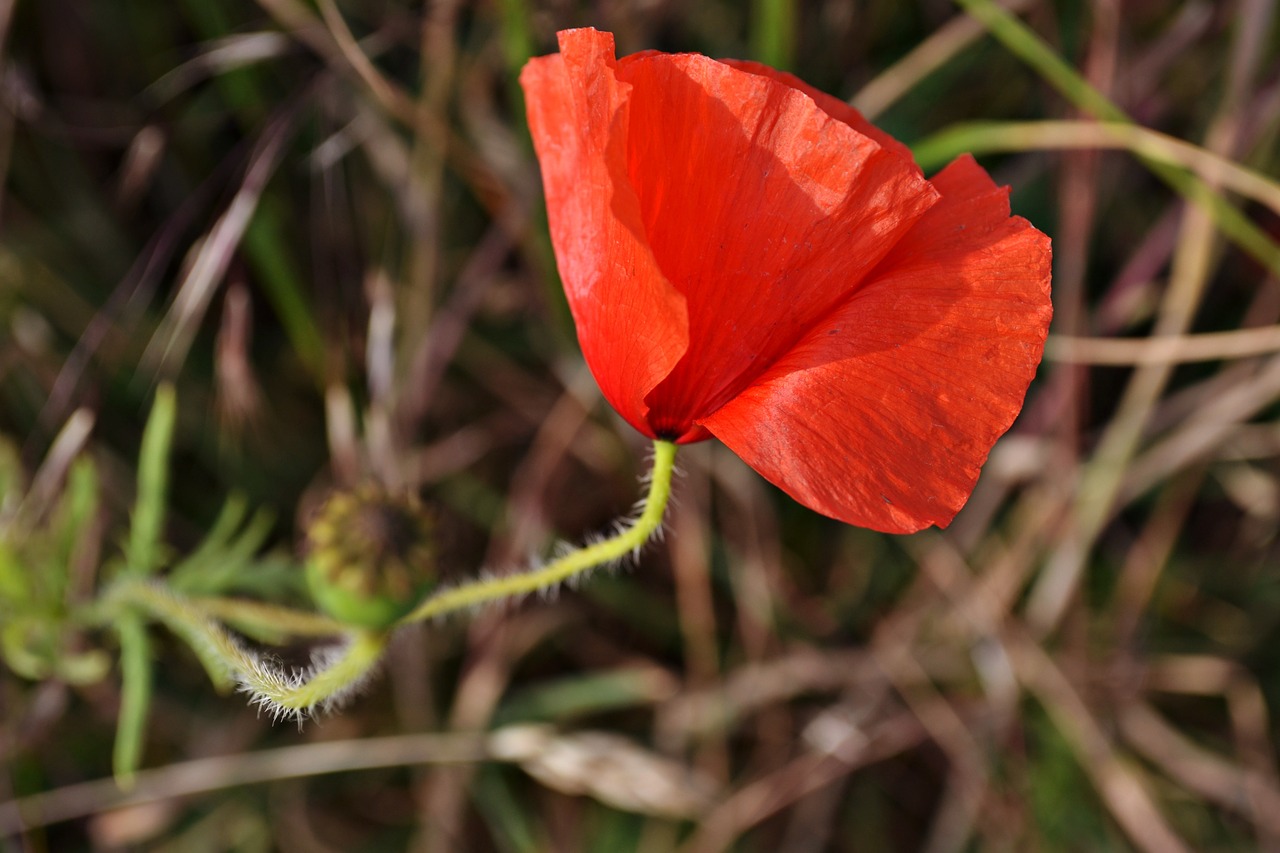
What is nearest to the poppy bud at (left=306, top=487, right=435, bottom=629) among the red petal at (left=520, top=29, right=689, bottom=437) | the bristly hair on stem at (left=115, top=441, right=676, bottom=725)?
the bristly hair on stem at (left=115, top=441, right=676, bottom=725)

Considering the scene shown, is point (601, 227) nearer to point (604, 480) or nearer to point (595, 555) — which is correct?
point (595, 555)

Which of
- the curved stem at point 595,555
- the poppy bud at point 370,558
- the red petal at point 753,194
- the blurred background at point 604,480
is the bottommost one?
the blurred background at point 604,480

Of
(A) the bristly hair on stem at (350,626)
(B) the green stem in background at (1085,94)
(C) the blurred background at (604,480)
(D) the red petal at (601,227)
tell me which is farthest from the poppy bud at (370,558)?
(B) the green stem in background at (1085,94)

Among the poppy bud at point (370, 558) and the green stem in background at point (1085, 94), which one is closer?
the poppy bud at point (370, 558)

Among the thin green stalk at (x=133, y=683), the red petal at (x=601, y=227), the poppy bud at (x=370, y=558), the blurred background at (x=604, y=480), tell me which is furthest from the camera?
the blurred background at (x=604, y=480)

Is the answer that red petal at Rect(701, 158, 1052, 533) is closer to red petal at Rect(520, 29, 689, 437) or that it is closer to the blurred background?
red petal at Rect(520, 29, 689, 437)

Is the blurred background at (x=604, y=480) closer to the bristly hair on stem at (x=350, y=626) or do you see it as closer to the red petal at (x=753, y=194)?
the bristly hair on stem at (x=350, y=626)

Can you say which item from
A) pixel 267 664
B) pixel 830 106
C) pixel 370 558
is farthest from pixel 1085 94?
pixel 267 664

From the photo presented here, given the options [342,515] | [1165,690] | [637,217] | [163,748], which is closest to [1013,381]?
[637,217]
